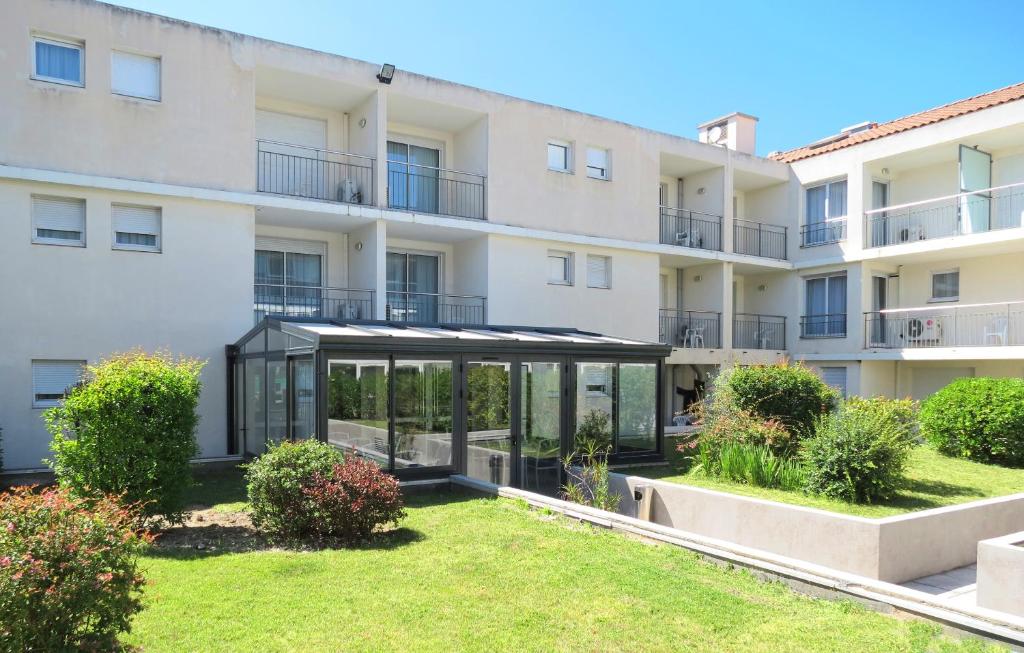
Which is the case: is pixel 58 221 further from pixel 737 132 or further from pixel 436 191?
pixel 737 132

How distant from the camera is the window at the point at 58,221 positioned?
45.3ft

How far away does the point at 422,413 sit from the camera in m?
12.0

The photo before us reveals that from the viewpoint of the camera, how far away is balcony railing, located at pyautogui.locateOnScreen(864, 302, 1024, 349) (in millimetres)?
19953

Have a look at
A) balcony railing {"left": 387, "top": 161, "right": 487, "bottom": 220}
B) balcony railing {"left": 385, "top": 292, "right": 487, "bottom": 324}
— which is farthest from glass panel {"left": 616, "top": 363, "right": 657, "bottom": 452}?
balcony railing {"left": 387, "top": 161, "right": 487, "bottom": 220}

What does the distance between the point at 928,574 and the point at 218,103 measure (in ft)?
49.5

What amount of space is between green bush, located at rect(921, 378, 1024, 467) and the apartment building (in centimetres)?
527

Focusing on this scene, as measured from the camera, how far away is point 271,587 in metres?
6.76

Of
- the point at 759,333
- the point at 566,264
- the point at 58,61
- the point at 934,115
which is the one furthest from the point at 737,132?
the point at 58,61

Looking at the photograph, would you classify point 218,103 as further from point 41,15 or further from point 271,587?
point 271,587

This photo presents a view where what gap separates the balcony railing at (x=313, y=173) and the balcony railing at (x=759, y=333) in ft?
45.1

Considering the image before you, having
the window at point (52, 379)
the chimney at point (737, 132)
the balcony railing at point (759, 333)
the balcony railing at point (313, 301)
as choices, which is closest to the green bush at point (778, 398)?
the balcony railing at point (313, 301)

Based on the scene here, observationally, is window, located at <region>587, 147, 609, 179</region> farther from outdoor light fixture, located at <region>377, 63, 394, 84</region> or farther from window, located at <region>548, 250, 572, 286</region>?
outdoor light fixture, located at <region>377, 63, 394, 84</region>

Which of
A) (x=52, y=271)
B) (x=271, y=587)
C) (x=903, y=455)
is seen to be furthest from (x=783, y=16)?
(x=52, y=271)

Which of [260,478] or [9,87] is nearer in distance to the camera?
[260,478]
